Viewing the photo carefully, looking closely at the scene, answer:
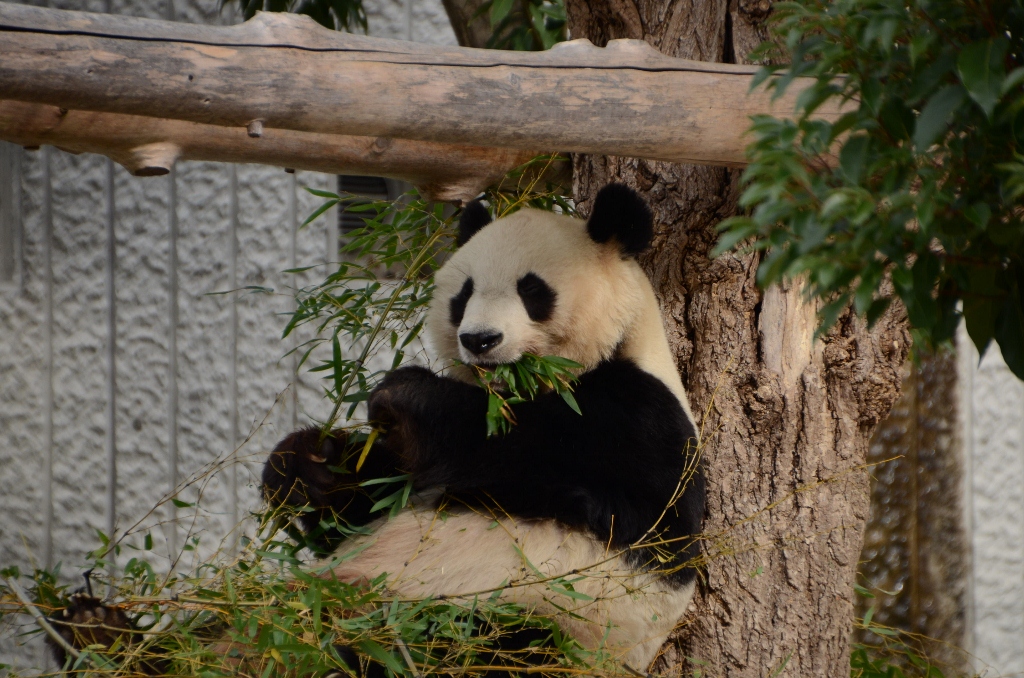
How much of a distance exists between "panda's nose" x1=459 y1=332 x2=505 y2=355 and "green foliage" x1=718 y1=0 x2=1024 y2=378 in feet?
2.63

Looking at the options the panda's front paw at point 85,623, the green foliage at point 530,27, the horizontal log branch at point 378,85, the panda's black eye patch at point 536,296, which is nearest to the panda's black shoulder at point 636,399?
the panda's black eye patch at point 536,296

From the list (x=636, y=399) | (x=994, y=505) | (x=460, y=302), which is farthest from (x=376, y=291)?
(x=994, y=505)

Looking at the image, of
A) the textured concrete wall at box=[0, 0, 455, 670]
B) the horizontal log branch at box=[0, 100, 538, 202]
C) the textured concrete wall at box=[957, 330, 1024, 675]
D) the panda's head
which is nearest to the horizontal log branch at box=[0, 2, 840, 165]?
the horizontal log branch at box=[0, 100, 538, 202]

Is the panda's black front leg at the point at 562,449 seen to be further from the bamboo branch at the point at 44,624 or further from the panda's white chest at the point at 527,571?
the bamboo branch at the point at 44,624

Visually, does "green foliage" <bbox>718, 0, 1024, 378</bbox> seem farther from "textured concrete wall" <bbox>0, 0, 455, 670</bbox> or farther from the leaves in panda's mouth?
"textured concrete wall" <bbox>0, 0, 455, 670</bbox>

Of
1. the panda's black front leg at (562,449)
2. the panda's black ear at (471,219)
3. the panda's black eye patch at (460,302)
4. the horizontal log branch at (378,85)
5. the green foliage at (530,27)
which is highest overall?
the green foliage at (530,27)

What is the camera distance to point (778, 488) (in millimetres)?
2283

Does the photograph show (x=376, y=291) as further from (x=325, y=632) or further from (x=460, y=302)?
(x=325, y=632)

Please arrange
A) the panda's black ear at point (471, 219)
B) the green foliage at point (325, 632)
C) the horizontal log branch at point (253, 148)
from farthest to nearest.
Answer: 1. the panda's black ear at point (471, 219)
2. the green foliage at point (325, 632)
3. the horizontal log branch at point (253, 148)

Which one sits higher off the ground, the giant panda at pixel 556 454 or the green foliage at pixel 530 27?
the green foliage at pixel 530 27

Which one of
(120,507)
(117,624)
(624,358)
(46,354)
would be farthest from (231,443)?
(624,358)

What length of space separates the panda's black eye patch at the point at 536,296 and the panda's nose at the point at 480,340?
5.1 inches

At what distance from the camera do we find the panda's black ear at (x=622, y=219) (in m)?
2.06

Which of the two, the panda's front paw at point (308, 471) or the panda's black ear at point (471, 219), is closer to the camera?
the panda's front paw at point (308, 471)
